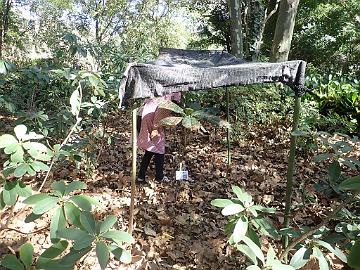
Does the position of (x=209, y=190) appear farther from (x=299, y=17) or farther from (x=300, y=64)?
(x=299, y=17)

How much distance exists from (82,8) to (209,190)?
59.1 ft

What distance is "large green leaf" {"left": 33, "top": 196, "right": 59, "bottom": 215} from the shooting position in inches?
54.7

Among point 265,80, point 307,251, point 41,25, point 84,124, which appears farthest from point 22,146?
point 41,25

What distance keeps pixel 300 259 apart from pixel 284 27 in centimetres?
531

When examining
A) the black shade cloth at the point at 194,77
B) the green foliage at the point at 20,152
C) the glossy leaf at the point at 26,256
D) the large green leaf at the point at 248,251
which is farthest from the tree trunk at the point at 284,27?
the glossy leaf at the point at 26,256

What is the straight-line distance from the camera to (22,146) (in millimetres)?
1639

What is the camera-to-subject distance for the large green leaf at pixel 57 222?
142 centimetres

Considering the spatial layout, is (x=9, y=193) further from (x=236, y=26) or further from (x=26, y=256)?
(x=236, y=26)

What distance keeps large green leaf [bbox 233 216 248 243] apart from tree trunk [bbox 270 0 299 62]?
5179mm

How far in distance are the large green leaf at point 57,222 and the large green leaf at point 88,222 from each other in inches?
4.9

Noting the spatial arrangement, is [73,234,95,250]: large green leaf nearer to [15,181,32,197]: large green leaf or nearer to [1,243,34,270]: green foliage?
[1,243,34,270]: green foliage

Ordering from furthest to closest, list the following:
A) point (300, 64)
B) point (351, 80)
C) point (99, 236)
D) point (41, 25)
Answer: point (41, 25), point (351, 80), point (300, 64), point (99, 236)

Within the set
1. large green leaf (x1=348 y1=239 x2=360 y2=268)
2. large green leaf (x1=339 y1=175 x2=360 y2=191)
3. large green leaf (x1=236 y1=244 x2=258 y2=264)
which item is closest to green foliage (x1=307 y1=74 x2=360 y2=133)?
large green leaf (x1=236 y1=244 x2=258 y2=264)

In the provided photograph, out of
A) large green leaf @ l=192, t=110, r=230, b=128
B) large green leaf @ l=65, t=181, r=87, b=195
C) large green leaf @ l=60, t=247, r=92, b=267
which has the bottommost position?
large green leaf @ l=60, t=247, r=92, b=267
